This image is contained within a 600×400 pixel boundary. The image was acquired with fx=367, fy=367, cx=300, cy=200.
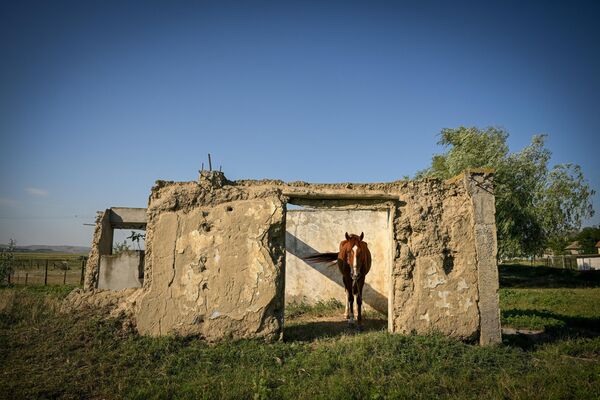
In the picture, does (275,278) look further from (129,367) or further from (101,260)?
(101,260)

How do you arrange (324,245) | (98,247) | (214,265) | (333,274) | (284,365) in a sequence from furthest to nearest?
(324,245), (333,274), (98,247), (214,265), (284,365)

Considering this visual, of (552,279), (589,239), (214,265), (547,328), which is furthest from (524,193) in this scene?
(589,239)

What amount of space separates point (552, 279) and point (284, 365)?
59.0 ft

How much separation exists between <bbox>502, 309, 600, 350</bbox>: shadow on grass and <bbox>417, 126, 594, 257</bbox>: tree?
24.1ft

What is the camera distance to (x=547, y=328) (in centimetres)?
723

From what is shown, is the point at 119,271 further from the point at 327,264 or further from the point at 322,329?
the point at 327,264

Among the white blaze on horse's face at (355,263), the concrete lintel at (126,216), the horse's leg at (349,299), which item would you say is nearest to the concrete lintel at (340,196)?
the white blaze on horse's face at (355,263)

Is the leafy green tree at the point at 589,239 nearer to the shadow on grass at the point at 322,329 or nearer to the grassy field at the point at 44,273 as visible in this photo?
the shadow on grass at the point at 322,329

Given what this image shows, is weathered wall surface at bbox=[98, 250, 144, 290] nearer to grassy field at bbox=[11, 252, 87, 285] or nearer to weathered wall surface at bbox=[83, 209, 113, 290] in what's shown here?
weathered wall surface at bbox=[83, 209, 113, 290]

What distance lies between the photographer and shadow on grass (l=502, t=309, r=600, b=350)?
6188 millimetres

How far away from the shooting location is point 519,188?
16.1 m

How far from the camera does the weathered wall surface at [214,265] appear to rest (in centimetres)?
561

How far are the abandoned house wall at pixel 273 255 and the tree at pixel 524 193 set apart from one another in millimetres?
11126

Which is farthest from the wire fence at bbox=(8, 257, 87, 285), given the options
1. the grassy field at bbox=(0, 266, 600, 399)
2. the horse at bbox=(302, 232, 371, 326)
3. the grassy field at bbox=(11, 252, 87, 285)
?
the horse at bbox=(302, 232, 371, 326)
